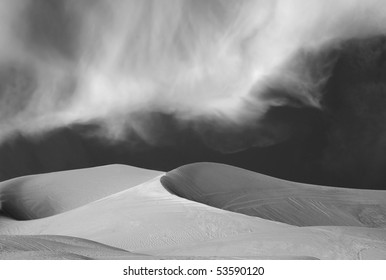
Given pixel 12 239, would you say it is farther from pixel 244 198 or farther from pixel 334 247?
pixel 244 198

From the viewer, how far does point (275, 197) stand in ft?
85.1

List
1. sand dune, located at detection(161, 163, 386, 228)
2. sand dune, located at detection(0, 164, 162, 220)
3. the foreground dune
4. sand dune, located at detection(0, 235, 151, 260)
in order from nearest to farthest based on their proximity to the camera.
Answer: sand dune, located at detection(0, 235, 151, 260)
the foreground dune
sand dune, located at detection(161, 163, 386, 228)
sand dune, located at detection(0, 164, 162, 220)

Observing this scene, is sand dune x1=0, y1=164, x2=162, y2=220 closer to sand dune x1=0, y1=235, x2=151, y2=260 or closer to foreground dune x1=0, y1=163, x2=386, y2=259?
foreground dune x1=0, y1=163, x2=386, y2=259

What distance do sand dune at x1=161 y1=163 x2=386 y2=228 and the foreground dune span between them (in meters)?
0.05

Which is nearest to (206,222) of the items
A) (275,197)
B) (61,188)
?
(275,197)

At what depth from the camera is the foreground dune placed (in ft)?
37.2

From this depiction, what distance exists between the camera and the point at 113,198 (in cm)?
2130

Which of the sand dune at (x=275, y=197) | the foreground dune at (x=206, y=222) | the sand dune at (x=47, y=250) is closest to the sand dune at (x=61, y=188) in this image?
the foreground dune at (x=206, y=222)

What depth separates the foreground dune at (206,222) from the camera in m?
11.3

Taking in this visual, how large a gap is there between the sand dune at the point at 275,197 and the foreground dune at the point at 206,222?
51 millimetres

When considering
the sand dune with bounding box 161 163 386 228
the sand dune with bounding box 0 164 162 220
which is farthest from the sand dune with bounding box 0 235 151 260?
the sand dune with bounding box 0 164 162 220
